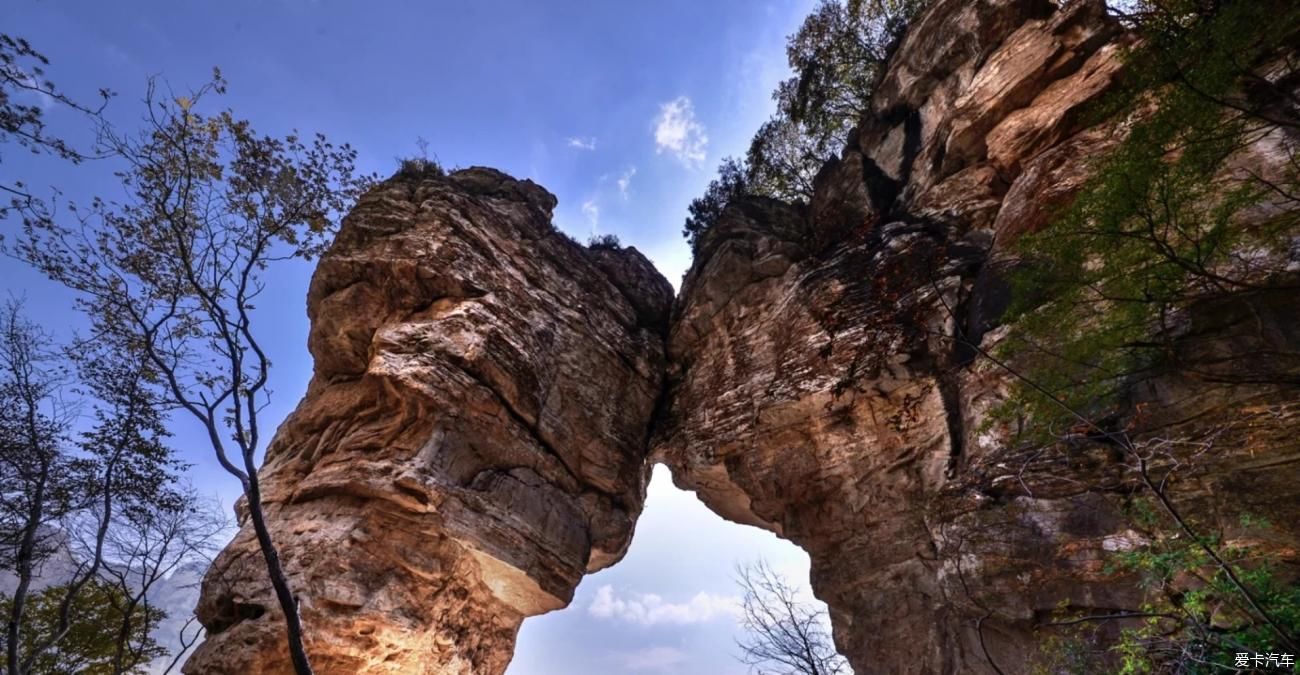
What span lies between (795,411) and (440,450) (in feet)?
24.1

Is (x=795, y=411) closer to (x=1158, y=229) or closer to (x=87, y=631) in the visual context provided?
(x=1158, y=229)

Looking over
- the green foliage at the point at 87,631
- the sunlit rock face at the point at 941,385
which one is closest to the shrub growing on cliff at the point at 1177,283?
the sunlit rock face at the point at 941,385

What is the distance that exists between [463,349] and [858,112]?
15193 millimetres

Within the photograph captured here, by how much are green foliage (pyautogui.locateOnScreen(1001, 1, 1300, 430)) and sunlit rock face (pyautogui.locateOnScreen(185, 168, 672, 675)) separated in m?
9.31

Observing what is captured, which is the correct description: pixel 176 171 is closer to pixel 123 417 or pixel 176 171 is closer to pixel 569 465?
pixel 123 417

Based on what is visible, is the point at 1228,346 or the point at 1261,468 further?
the point at 1228,346

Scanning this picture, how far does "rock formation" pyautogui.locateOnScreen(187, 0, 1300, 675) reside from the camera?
7094mm

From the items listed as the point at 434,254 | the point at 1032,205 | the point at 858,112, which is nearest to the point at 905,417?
the point at 1032,205

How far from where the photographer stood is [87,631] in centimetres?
1488

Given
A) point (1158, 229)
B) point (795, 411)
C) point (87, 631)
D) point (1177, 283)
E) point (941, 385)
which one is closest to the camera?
point (1177, 283)

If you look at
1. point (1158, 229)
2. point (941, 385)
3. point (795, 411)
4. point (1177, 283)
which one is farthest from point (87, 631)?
point (1158, 229)

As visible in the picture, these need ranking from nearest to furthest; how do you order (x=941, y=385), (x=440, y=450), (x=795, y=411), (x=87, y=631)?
(x=941, y=385) → (x=440, y=450) → (x=795, y=411) → (x=87, y=631)

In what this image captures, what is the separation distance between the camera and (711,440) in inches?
504

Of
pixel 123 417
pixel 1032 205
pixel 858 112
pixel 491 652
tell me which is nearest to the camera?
pixel 1032 205
